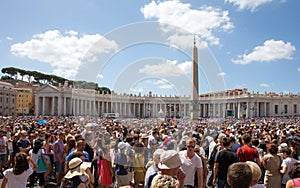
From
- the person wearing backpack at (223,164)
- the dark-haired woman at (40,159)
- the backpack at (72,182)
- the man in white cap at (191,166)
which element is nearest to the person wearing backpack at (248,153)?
the person wearing backpack at (223,164)

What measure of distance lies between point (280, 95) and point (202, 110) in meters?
29.6

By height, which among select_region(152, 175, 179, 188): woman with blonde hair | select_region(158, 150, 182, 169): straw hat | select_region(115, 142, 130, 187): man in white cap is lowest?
select_region(115, 142, 130, 187): man in white cap

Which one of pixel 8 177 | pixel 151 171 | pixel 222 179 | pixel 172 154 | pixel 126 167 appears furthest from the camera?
pixel 126 167

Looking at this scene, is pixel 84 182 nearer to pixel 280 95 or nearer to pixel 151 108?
pixel 151 108

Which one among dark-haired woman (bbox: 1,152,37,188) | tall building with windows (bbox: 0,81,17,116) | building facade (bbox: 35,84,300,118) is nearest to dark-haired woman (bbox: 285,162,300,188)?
dark-haired woman (bbox: 1,152,37,188)

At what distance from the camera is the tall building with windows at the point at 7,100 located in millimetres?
73438

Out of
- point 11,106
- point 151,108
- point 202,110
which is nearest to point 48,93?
point 11,106

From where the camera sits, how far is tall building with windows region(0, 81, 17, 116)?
241ft

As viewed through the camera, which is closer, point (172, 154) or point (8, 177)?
point (172, 154)

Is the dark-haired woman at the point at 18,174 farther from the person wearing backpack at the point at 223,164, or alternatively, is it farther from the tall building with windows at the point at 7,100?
the tall building with windows at the point at 7,100

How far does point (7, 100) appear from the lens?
76062 mm

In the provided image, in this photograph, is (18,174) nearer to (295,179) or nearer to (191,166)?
(191,166)

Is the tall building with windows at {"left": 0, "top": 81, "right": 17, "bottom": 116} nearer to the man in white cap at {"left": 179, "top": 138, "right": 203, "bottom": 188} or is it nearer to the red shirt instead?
the red shirt

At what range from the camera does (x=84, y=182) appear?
3.20 metres
